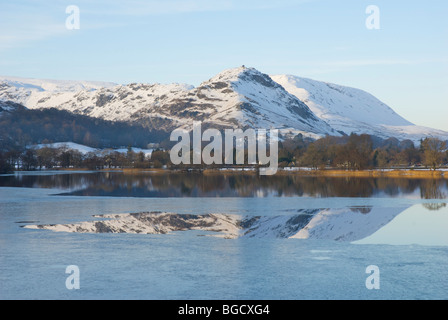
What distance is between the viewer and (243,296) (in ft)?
59.0

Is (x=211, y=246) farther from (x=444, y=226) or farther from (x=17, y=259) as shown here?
(x=444, y=226)

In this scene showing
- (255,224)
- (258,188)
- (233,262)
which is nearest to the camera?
(233,262)

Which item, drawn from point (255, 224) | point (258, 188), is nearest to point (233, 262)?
point (255, 224)

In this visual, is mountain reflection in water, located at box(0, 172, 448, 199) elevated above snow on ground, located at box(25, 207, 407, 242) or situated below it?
below

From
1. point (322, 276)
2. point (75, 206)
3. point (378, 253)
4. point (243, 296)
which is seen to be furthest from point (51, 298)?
point (75, 206)
